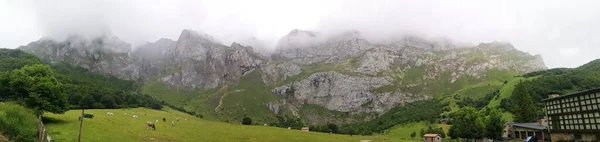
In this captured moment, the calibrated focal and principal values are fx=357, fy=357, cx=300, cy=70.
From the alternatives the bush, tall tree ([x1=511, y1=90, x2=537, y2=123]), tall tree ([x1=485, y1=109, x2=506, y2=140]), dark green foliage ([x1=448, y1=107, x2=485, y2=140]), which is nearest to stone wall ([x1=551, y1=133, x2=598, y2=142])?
tall tree ([x1=485, y1=109, x2=506, y2=140])

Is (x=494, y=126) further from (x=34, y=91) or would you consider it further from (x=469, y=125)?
(x=34, y=91)

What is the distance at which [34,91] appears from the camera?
58.8 m

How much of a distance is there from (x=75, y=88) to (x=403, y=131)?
141699mm

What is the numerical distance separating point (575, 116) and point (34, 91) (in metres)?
96.6

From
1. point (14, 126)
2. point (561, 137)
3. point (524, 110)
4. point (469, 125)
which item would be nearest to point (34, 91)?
point (14, 126)

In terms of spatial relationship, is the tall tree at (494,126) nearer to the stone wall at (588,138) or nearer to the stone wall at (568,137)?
the stone wall at (568,137)

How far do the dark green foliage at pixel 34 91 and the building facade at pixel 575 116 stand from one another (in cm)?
9321

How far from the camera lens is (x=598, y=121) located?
62250mm

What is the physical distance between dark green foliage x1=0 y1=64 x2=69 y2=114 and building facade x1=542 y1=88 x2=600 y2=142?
93214 millimetres

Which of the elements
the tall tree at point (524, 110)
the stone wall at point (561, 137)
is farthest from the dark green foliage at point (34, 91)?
the tall tree at point (524, 110)

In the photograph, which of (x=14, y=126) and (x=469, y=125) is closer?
(x=14, y=126)

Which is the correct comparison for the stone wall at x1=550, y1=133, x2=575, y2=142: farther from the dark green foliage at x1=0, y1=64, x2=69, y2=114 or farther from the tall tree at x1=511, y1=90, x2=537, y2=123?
the dark green foliage at x1=0, y1=64, x2=69, y2=114

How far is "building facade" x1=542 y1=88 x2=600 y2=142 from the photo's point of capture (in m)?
63.2

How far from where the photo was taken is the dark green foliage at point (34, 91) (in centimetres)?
5769
